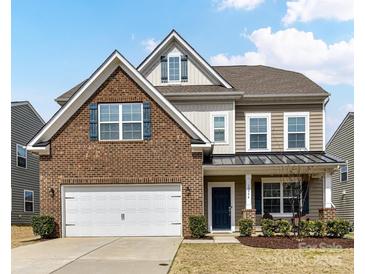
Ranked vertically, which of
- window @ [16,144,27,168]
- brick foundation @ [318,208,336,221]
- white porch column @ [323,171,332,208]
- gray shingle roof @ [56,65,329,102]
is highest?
gray shingle roof @ [56,65,329,102]

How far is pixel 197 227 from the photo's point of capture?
661 inches

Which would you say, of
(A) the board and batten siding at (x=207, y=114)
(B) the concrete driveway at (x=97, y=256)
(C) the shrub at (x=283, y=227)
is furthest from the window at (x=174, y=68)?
(C) the shrub at (x=283, y=227)

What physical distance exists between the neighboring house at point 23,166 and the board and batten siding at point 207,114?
12.1 m

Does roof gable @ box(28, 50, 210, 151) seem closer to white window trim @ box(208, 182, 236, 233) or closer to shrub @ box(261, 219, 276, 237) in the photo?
white window trim @ box(208, 182, 236, 233)

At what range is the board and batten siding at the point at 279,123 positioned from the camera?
2070 centimetres

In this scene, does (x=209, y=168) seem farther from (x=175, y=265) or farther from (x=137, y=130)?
(x=175, y=265)

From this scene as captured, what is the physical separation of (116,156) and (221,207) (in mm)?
5805

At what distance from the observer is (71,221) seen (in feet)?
58.1

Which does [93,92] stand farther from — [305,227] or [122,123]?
[305,227]

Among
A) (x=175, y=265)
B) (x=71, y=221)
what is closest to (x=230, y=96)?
(x=71, y=221)

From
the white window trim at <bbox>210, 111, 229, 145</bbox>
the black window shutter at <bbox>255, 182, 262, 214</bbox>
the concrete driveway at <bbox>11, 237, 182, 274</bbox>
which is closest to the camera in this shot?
the concrete driveway at <bbox>11, 237, 182, 274</bbox>

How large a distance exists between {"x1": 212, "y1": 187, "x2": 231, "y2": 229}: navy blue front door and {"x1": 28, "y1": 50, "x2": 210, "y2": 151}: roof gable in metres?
4.06

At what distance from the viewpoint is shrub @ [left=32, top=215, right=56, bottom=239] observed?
17031 millimetres

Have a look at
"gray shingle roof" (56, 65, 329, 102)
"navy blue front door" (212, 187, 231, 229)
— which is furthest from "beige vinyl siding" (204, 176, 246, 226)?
"gray shingle roof" (56, 65, 329, 102)
